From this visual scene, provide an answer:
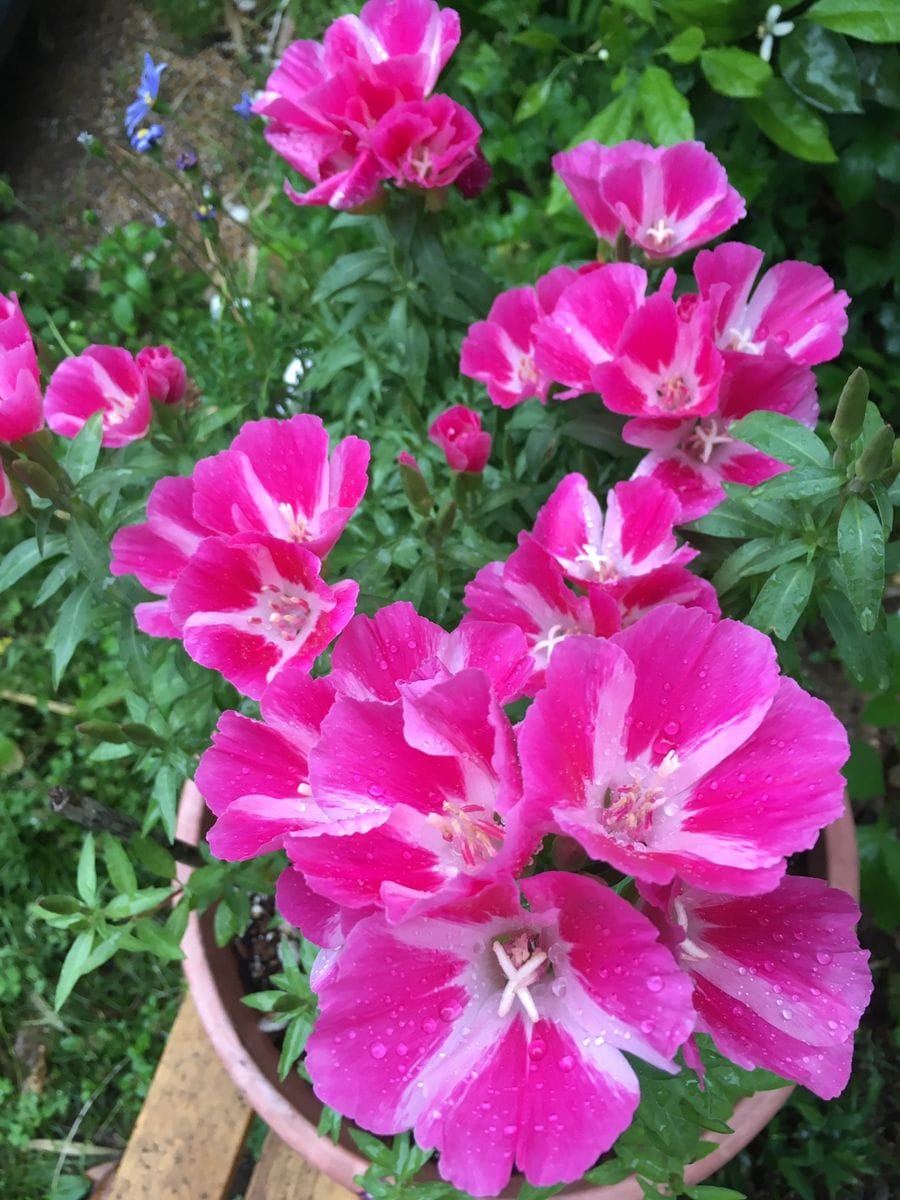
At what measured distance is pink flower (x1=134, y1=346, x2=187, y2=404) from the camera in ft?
4.36

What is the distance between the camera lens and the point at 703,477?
1.19 m

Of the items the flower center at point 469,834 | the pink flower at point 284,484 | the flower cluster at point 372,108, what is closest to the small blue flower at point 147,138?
the flower cluster at point 372,108

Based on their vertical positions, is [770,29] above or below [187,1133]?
Answer: above

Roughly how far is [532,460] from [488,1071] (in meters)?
0.95

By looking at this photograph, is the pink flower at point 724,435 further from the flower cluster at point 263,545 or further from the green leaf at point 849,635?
the flower cluster at point 263,545

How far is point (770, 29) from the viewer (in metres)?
1.92

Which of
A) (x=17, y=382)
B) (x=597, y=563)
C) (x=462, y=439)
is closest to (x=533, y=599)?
(x=597, y=563)

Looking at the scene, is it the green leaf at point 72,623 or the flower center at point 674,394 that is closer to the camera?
the flower center at point 674,394

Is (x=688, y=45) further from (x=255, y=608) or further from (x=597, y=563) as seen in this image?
(x=255, y=608)

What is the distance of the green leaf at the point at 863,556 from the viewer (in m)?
0.94

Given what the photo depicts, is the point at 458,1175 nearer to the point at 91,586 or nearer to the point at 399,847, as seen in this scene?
the point at 399,847

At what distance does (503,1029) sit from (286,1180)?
44.1 inches

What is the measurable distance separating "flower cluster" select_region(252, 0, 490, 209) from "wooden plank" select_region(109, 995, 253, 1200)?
1.36m

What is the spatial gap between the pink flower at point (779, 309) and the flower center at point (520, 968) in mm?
728
